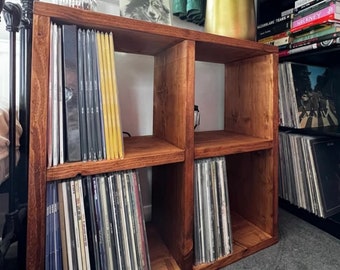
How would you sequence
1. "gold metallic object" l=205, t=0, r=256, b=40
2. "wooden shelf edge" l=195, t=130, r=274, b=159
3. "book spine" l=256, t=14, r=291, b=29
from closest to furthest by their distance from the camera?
"wooden shelf edge" l=195, t=130, r=274, b=159 → "gold metallic object" l=205, t=0, r=256, b=40 → "book spine" l=256, t=14, r=291, b=29

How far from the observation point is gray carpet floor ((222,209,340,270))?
0.87 m

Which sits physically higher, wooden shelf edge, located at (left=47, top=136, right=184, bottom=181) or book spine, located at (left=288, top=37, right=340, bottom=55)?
book spine, located at (left=288, top=37, right=340, bottom=55)

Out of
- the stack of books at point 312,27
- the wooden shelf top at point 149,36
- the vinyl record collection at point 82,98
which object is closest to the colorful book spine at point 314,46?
the stack of books at point 312,27

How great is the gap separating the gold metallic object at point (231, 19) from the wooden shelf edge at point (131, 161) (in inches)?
20.3

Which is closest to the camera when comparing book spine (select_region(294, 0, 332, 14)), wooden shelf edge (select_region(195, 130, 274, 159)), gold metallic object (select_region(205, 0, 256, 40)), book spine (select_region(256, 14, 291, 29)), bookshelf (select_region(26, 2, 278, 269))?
bookshelf (select_region(26, 2, 278, 269))

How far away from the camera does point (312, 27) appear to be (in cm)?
105

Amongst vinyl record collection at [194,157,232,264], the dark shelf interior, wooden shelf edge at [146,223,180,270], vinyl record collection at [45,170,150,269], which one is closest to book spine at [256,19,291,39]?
vinyl record collection at [194,157,232,264]

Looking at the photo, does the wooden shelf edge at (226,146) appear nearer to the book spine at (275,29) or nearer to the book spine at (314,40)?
the book spine at (314,40)

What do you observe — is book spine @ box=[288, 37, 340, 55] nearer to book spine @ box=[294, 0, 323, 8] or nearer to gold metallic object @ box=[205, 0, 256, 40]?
book spine @ box=[294, 0, 323, 8]

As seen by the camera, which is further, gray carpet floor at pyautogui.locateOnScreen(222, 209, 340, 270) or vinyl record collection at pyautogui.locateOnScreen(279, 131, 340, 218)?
vinyl record collection at pyautogui.locateOnScreen(279, 131, 340, 218)

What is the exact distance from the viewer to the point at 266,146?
94 cm

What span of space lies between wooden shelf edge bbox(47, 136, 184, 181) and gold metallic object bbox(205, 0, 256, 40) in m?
0.52

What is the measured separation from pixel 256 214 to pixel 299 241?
21 cm

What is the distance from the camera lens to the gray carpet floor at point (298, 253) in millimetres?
870
